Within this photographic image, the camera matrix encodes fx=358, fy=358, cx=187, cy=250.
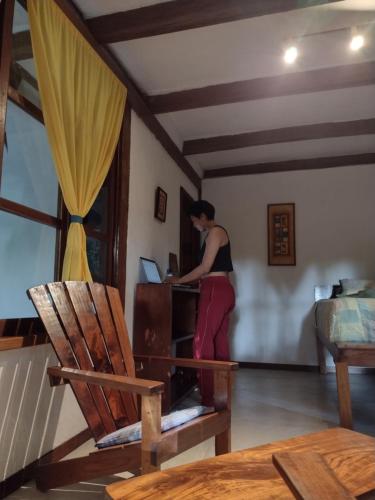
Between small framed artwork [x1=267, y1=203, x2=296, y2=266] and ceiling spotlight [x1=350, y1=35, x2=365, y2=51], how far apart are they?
2329mm

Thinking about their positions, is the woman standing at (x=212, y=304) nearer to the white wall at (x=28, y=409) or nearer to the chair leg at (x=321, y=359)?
the white wall at (x=28, y=409)

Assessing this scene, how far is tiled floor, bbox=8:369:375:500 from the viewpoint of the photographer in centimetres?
159

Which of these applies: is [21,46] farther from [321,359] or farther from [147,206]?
[321,359]

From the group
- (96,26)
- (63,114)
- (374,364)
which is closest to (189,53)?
(96,26)

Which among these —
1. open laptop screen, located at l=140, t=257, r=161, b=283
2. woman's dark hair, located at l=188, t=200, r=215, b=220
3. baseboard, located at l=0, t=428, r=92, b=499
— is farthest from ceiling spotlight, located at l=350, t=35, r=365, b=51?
baseboard, located at l=0, t=428, r=92, b=499

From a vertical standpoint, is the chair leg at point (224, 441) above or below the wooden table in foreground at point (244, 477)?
below

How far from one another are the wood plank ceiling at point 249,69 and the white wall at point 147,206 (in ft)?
1.12

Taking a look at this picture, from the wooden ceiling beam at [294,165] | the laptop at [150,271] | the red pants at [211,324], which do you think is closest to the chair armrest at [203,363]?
the red pants at [211,324]

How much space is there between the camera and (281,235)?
4.56m

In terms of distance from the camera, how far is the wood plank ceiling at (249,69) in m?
2.11

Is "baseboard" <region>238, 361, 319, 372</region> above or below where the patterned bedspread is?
below

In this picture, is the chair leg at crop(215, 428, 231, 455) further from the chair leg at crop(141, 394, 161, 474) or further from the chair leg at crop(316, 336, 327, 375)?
the chair leg at crop(316, 336, 327, 375)

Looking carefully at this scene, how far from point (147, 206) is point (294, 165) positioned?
2.38 metres

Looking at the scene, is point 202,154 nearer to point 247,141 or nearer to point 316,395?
point 247,141
